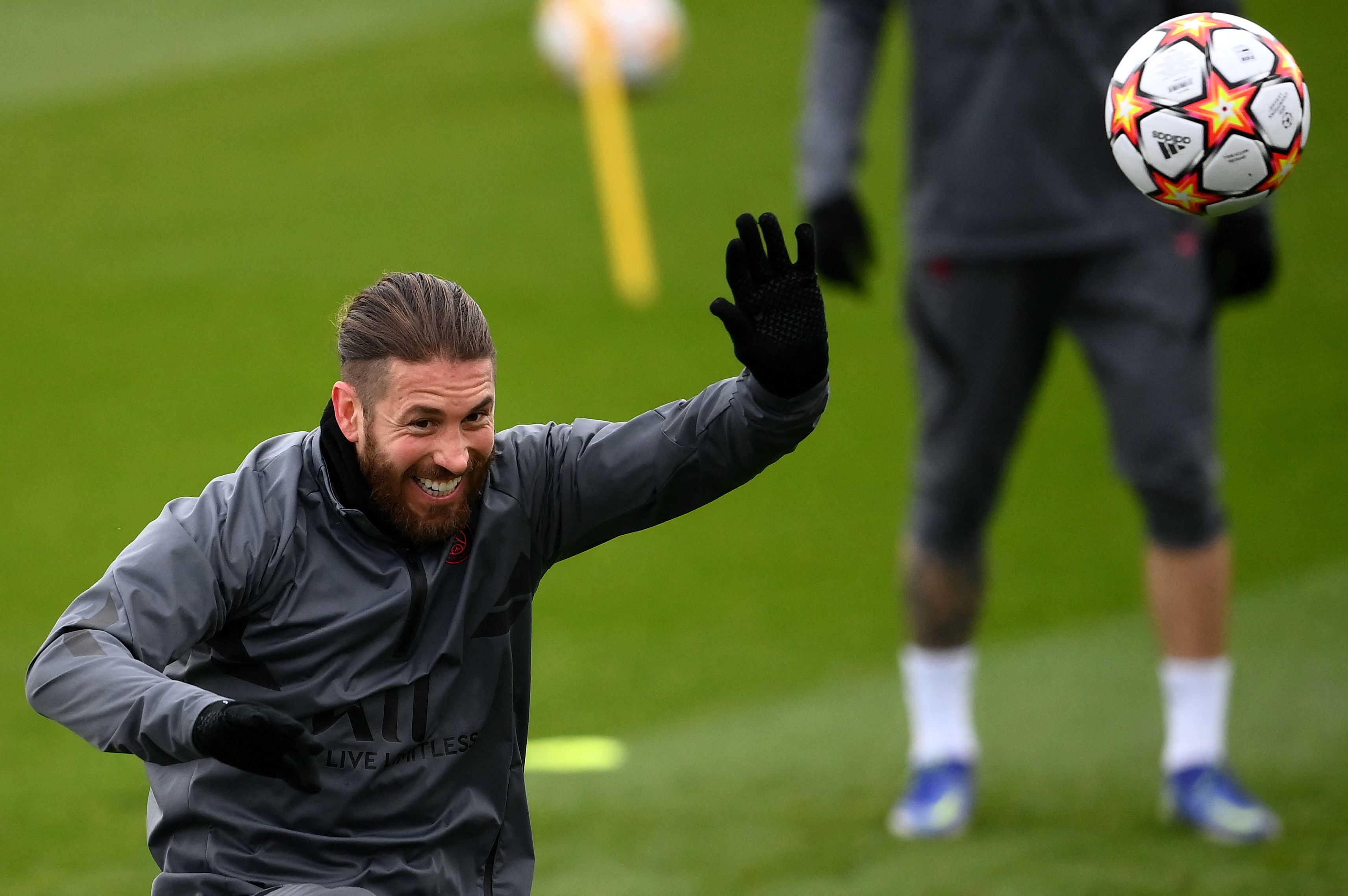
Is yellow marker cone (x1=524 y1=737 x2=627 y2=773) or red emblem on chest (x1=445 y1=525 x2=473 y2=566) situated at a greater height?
red emblem on chest (x1=445 y1=525 x2=473 y2=566)

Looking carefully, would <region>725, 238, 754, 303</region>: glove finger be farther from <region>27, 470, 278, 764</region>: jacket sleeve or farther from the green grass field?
the green grass field

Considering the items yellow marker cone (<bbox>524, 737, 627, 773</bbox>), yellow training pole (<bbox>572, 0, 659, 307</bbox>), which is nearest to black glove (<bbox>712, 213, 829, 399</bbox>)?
yellow marker cone (<bbox>524, 737, 627, 773</bbox>)

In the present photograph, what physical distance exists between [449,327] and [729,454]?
47 centimetres

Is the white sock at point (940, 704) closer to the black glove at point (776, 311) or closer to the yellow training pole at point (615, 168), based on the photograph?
the black glove at point (776, 311)

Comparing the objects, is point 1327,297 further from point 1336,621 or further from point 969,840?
point 969,840

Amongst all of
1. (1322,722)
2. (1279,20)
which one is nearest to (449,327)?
(1322,722)

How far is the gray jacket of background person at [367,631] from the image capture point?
270 centimetres

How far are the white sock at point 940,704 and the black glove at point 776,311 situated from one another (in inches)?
75.2

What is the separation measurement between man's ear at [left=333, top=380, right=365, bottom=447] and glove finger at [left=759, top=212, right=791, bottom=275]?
667 mm

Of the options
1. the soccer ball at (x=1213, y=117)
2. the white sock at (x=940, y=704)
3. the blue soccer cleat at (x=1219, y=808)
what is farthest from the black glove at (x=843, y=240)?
the blue soccer cleat at (x=1219, y=808)

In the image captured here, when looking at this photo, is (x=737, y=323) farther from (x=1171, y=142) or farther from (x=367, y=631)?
(x=1171, y=142)

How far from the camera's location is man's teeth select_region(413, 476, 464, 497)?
2779 millimetres

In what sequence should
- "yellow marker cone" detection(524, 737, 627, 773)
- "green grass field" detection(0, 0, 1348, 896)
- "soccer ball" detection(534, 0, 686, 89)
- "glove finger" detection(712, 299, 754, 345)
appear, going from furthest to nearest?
"soccer ball" detection(534, 0, 686, 89) → "yellow marker cone" detection(524, 737, 627, 773) → "green grass field" detection(0, 0, 1348, 896) → "glove finger" detection(712, 299, 754, 345)

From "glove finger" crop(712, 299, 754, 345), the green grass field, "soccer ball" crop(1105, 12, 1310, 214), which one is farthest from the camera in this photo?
the green grass field
